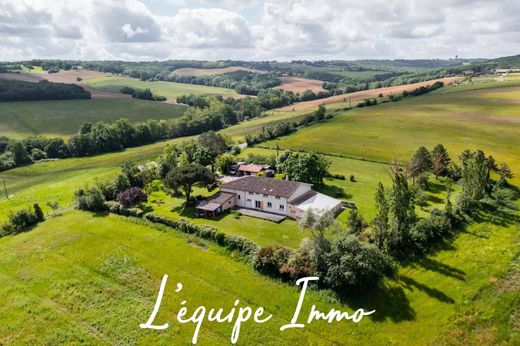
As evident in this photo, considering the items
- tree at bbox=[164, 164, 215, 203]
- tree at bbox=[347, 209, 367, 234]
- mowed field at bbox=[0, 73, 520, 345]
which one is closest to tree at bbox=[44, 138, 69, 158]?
mowed field at bbox=[0, 73, 520, 345]

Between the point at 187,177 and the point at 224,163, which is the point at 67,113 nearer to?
the point at 224,163

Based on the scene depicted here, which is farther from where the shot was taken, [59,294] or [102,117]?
[102,117]

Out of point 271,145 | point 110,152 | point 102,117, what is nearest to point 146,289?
point 271,145

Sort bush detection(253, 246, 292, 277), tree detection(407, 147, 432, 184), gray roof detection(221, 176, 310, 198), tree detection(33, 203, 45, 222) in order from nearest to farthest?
1. bush detection(253, 246, 292, 277)
2. gray roof detection(221, 176, 310, 198)
3. tree detection(33, 203, 45, 222)
4. tree detection(407, 147, 432, 184)

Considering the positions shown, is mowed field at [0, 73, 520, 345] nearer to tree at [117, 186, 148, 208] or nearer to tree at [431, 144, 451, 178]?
→ tree at [117, 186, 148, 208]

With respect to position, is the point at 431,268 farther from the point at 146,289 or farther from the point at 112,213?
the point at 112,213

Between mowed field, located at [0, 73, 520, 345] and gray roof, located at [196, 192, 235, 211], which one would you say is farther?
gray roof, located at [196, 192, 235, 211]

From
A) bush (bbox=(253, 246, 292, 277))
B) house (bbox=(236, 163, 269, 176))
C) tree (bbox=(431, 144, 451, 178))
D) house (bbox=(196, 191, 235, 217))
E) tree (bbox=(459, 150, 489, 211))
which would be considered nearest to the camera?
bush (bbox=(253, 246, 292, 277))

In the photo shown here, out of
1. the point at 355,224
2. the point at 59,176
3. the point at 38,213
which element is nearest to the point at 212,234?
the point at 355,224
